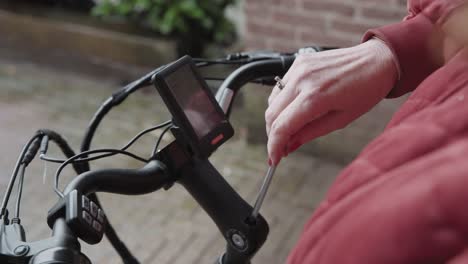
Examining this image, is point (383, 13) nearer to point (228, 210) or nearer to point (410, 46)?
point (410, 46)

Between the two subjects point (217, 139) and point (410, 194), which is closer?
point (410, 194)

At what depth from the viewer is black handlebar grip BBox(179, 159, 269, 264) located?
36.5 inches

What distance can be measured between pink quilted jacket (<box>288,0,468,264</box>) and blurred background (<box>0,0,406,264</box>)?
113 cm

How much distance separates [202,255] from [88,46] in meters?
2.14

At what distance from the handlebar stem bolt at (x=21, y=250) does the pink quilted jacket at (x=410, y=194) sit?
356 millimetres

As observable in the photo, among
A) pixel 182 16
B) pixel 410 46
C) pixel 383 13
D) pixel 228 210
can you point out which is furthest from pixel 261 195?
pixel 182 16

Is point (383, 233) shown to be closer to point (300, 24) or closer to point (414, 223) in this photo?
point (414, 223)

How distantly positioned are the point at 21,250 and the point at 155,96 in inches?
113

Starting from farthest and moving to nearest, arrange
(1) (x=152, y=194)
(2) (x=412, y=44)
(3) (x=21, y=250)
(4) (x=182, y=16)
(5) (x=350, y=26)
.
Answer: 1. (4) (x=182, y=16)
2. (1) (x=152, y=194)
3. (5) (x=350, y=26)
4. (2) (x=412, y=44)
5. (3) (x=21, y=250)

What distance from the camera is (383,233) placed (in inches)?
20.8

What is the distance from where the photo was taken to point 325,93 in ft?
2.58

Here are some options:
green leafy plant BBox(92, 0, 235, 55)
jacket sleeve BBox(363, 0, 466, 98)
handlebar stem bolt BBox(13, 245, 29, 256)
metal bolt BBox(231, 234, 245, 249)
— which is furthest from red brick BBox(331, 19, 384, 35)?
handlebar stem bolt BBox(13, 245, 29, 256)

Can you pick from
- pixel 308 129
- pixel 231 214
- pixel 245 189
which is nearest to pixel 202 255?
pixel 245 189

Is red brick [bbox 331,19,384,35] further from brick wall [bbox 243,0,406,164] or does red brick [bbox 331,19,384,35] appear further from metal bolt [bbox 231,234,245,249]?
metal bolt [bbox 231,234,245,249]
